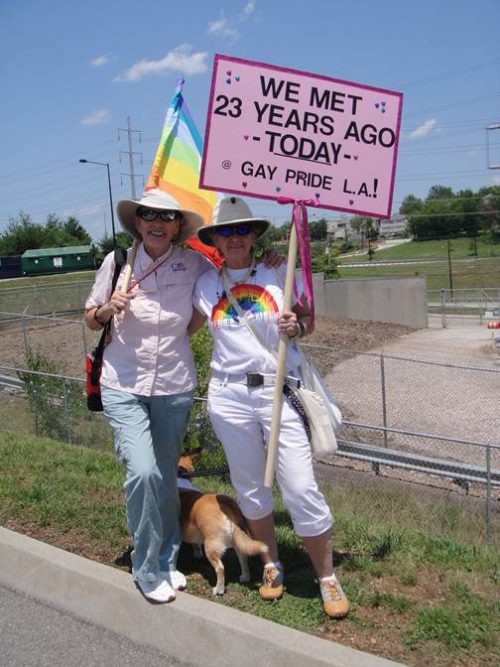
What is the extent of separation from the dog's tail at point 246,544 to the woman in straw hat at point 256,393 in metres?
0.04

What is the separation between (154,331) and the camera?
3498 millimetres

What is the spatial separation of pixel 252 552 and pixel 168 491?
0.55 m

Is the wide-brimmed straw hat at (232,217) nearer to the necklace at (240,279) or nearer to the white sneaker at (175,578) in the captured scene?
the necklace at (240,279)

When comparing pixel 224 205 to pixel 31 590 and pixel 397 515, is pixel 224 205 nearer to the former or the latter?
pixel 31 590

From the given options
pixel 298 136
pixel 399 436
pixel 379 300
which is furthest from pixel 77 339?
pixel 298 136

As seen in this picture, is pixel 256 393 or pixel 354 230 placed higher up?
pixel 354 230

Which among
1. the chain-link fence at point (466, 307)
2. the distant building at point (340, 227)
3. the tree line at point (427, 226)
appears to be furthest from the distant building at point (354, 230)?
the chain-link fence at point (466, 307)

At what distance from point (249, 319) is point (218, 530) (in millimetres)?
1110

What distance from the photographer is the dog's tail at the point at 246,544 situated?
3.46m

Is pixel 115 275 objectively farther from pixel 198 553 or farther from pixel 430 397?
pixel 430 397

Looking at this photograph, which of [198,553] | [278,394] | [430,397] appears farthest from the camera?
[430,397]

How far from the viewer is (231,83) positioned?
3.49 metres

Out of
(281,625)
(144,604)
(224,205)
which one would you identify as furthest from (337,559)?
(224,205)

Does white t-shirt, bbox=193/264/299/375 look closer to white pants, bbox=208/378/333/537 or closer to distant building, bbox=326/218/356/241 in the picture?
white pants, bbox=208/378/333/537
